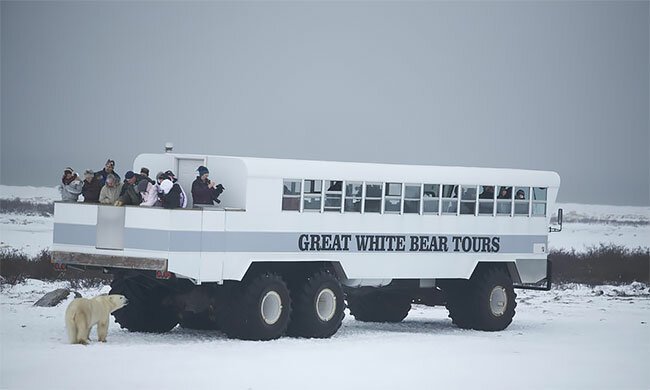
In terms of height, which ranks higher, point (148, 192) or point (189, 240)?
point (148, 192)

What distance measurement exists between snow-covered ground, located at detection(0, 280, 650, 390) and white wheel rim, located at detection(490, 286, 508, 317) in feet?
1.46

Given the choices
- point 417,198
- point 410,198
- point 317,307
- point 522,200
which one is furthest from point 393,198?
point 522,200

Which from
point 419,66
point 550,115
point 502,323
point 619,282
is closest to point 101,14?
point 419,66

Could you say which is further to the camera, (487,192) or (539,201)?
(539,201)

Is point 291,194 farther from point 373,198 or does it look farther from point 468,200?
point 468,200

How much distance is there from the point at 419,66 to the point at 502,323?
132304 millimetres

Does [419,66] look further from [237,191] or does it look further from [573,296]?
[237,191]

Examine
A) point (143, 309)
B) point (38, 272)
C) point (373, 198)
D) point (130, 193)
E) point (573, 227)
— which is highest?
point (373, 198)

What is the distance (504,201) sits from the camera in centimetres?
3038

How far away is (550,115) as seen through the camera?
141875 millimetres

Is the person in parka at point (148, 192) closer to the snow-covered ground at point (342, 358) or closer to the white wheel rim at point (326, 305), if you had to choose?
the snow-covered ground at point (342, 358)

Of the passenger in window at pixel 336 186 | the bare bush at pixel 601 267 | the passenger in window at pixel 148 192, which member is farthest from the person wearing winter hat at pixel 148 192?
the bare bush at pixel 601 267

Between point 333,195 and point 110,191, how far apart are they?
12.8ft

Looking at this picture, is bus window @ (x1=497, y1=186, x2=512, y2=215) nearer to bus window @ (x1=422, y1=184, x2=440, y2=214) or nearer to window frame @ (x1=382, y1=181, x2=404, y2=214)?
bus window @ (x1=422, y1=184, x2=440, y2=214)
